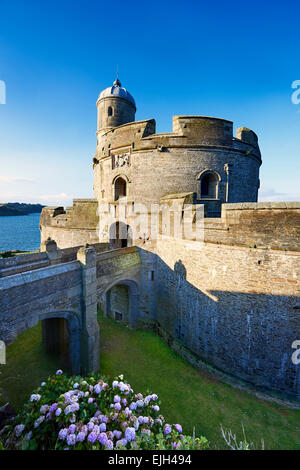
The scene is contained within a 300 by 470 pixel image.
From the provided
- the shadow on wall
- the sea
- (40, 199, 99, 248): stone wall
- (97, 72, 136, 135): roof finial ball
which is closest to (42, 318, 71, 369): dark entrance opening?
the shadow on wall

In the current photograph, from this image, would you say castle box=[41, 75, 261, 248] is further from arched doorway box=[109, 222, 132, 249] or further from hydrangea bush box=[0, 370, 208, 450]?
hydrangea bush box=[0, 370, 208, 450]

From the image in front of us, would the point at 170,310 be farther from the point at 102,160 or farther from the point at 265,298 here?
the point at 102,160

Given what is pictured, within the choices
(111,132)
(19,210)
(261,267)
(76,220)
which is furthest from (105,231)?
(19,210)

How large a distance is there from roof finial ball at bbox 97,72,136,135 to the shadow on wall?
1459 cm

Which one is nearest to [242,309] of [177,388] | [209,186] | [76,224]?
[177,388]

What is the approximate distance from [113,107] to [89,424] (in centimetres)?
2129

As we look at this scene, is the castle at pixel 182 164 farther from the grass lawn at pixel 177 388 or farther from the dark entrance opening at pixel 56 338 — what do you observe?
the grass lawn at pixel 177 388

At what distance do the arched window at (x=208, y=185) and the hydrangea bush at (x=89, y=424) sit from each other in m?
11.4

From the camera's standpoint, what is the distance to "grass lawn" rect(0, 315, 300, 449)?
762 centimetres

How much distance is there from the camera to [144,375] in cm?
997

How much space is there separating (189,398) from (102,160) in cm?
1610

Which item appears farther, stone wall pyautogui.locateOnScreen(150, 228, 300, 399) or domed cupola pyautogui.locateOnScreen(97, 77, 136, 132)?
domed cupola pyautogui.locateOnScreen(97, 77, 136, 132)

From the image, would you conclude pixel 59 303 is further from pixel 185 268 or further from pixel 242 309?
pixel 242 309

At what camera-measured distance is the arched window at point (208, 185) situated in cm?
1347
